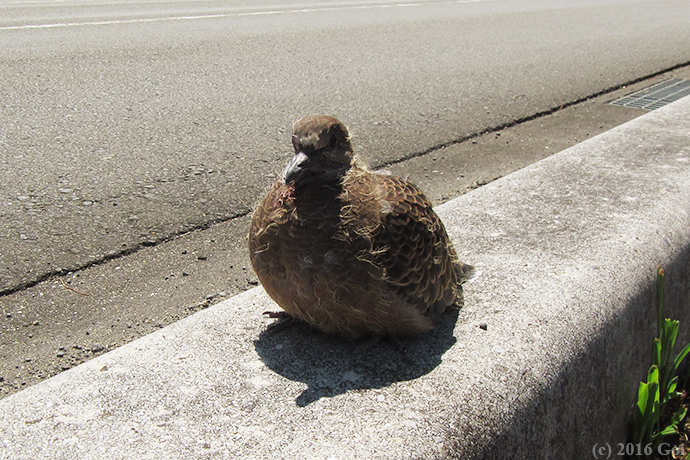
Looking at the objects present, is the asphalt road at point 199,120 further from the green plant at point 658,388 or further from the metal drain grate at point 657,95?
the green plant at point 658,388

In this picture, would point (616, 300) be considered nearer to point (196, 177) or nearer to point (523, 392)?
point (523, 392)

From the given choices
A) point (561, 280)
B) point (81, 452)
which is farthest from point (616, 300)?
point (81, 452)

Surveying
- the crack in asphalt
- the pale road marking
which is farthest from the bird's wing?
the pale road marking

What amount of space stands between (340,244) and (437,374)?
0.60m

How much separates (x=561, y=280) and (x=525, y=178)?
1251 mm

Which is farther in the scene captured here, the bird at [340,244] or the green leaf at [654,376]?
the green leaf at [654,376]

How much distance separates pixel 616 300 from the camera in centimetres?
255

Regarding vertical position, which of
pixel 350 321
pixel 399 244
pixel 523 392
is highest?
pixel 399 244

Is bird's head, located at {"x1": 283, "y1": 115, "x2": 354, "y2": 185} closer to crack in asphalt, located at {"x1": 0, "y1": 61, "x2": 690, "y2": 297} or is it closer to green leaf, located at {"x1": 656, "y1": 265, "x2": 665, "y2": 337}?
green leaf, located at {"x1": 656, "y1": 265, "x2": 665, "y2": 337}

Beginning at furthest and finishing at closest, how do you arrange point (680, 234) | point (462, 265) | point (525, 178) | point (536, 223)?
point (525, 178), point (536, 223), point (680, 234), point (462, 265)

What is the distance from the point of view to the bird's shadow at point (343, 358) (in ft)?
7.13

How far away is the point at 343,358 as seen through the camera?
2.32 metres

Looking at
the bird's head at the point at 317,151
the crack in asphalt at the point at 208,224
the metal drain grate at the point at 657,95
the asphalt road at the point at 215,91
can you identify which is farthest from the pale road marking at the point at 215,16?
the bird's head at the point at 317,151

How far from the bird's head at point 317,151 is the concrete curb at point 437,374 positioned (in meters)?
0.72
